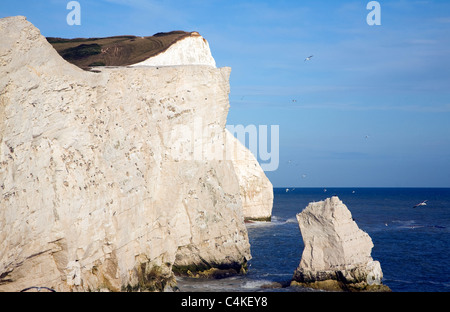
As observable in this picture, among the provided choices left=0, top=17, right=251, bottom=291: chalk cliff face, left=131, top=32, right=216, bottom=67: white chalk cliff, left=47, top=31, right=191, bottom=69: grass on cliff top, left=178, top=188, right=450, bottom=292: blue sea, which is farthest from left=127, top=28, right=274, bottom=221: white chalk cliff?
left=0, top=17, right=251, bottom=291: chalk cliff face

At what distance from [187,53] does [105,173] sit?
16.1 m

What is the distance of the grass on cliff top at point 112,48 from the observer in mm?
31141

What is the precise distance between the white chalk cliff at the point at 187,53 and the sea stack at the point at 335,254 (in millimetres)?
13707

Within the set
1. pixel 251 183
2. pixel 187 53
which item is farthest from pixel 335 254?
pixel 251 183

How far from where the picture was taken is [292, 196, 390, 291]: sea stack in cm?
2412

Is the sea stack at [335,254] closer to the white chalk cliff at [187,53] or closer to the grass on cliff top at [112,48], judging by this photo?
the white chalk cliff at [187,53]

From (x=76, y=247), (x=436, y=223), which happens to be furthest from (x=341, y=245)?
(x=436, y=223)

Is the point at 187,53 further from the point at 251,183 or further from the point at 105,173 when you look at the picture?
the point at 251,183

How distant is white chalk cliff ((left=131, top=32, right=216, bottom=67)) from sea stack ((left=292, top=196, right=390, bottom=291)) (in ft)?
45.0

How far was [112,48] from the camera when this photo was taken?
109 feet

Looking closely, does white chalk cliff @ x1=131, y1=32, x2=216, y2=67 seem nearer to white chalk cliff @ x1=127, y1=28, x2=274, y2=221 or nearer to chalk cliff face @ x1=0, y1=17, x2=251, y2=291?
chalk cliff face @ x1=0, y1=17, x2=251, y2=291

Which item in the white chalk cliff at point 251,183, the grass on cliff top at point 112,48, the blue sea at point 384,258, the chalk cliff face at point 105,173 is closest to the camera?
the chalk cliff face at point 105,173


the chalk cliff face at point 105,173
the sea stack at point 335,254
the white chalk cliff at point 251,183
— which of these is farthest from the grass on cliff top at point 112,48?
the white chalk cliff at point 251,183

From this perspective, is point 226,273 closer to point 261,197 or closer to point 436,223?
point 261,197
